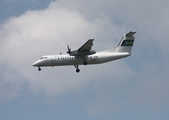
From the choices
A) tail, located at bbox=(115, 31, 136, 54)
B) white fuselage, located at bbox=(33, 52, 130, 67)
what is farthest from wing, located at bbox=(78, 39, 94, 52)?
tail, located at bbox=(115, 31, 136, 54)

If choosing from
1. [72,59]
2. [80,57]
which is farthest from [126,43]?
[72,59]

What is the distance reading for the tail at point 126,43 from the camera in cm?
3997

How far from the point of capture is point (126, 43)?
132 feet

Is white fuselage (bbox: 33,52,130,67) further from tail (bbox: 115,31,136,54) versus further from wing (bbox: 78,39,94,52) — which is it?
tail (bbox: 115,31,136,54)

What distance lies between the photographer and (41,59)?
123ft

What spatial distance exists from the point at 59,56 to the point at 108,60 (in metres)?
6.41

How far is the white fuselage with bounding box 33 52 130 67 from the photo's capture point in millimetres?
36906

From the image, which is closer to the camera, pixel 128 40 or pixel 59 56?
pixel 59 56

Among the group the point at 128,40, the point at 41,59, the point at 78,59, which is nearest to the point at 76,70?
the point at 78,59

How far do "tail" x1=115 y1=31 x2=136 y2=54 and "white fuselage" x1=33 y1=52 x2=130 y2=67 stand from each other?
1.89m

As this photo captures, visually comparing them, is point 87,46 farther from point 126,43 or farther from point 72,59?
point 126,43

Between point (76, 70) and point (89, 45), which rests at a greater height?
point (89, 45)

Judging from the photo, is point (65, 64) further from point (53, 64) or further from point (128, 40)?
point (128, 40)

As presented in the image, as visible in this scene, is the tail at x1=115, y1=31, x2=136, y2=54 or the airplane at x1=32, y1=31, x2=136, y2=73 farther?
the tail at x1=115, y1=31, x2=136, y2=54
